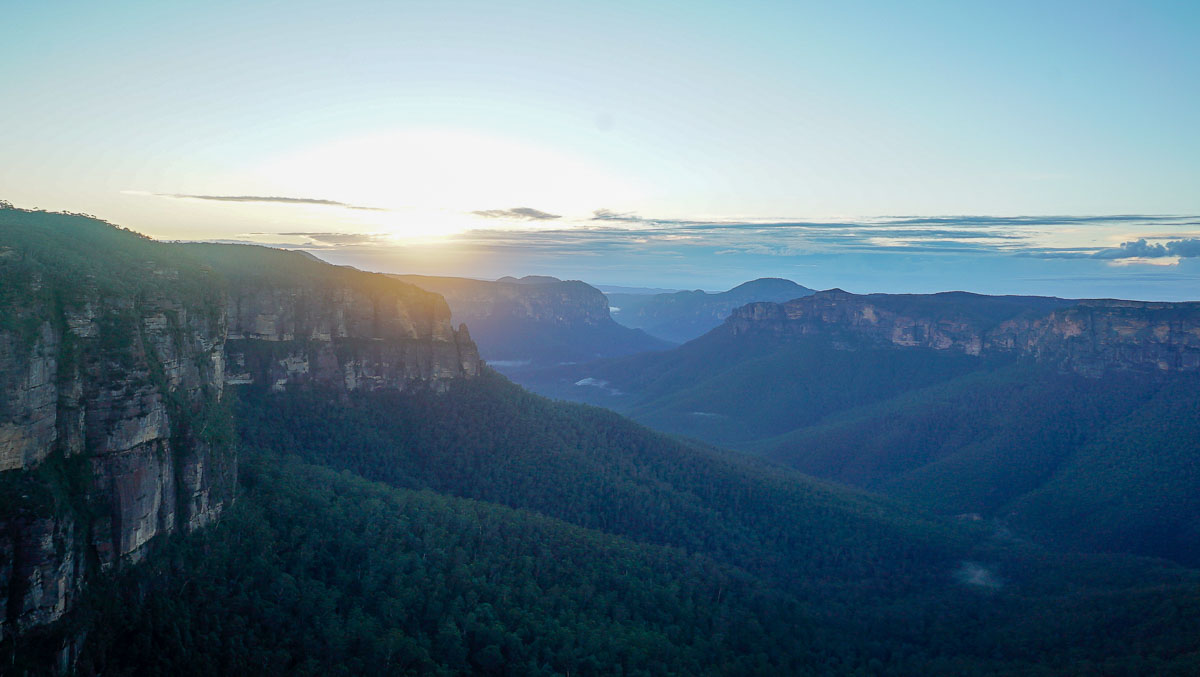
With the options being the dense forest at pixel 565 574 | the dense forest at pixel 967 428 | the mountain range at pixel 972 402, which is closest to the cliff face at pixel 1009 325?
the mountain range at pixel 972 402

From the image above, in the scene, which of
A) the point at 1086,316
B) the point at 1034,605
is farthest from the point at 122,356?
the point at 1086,316

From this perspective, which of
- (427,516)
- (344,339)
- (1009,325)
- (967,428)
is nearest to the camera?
(427,516)

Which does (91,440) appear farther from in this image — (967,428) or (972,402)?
(972,402)

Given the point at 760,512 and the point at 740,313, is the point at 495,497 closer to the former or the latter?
the point at 760,512

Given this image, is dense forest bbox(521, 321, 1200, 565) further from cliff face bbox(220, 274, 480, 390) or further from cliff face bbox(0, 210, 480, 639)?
cliff face bbox(0, 210, 480, 639)

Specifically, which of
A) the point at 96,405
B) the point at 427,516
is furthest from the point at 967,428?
the point at 96,405

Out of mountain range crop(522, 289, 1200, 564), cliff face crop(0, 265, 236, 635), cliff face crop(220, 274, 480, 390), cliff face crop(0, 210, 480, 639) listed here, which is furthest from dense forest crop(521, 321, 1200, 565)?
cliff face crop(0, 265, 236, 635)
